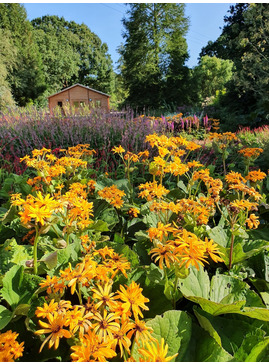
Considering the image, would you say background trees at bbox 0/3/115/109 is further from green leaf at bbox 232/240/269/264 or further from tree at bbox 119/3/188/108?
green leaf at bbox 232/240/269/264

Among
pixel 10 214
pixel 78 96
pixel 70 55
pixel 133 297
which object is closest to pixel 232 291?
pixel 133 297

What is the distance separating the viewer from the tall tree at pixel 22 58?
27.0 metres

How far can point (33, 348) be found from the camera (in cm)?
88

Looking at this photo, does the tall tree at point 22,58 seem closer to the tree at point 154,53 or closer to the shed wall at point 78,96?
Result: the shed wall at point 78,96

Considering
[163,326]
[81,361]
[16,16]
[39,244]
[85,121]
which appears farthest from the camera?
[16,16]

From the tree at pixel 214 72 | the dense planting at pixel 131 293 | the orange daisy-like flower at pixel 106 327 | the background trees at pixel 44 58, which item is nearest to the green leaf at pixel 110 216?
the dense planting at pixel 131 293

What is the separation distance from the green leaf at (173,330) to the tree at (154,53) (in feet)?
67.7

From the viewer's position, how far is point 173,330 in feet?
2.72

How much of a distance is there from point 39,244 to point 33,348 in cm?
46

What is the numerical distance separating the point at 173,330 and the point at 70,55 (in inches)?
1654

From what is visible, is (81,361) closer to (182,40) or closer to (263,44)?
(263,44)

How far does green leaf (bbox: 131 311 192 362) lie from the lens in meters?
0.81

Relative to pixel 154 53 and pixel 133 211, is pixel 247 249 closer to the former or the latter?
pixel 133 211

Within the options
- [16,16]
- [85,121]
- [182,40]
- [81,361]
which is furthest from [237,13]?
[16,16]
